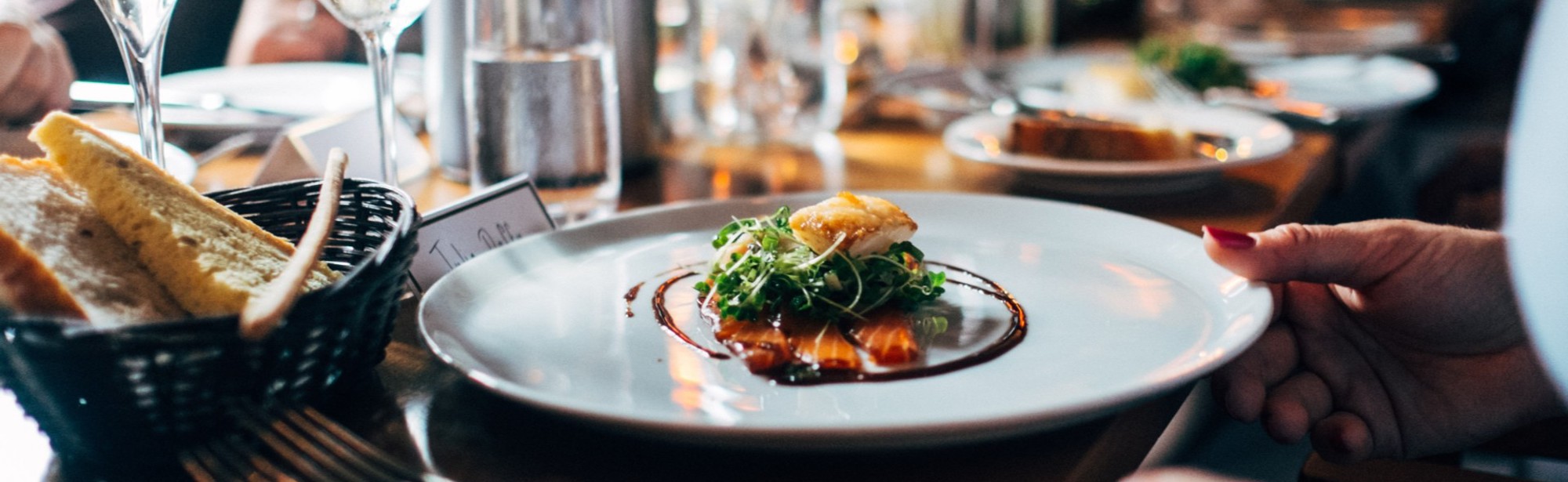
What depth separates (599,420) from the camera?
517 mm

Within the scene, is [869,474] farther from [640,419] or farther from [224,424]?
[224,424]

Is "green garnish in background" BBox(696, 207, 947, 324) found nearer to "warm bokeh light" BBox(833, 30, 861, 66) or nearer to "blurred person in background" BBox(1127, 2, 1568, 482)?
"blurred person in background" BBox(1127, 2, 1568, 482)

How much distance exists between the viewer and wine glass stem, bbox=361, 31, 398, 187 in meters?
0.90

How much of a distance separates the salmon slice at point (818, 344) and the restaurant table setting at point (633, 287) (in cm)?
4

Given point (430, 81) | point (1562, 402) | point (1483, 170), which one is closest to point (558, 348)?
point (430, 81)

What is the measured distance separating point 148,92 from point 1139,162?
1.02 meters

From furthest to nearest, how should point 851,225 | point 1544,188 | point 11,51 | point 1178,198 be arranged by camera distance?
point 1178,198 < point 11,51 < point 851,225 < point 1544,188

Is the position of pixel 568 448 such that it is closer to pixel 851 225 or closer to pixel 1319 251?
pixel 851 225

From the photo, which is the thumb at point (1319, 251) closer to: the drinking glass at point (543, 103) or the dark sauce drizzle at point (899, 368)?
the dark sauce drizzle at point (899, 368)

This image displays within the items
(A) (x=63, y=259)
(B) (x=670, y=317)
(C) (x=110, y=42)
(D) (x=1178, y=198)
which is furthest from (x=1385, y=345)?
(C) (x=110, y=42)

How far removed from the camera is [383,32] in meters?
0.90

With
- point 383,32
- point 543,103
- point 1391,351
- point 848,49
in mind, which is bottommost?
point 1391,351

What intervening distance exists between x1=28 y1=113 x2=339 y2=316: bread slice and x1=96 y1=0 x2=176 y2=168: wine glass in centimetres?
13

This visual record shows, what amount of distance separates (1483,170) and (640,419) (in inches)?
82.4
